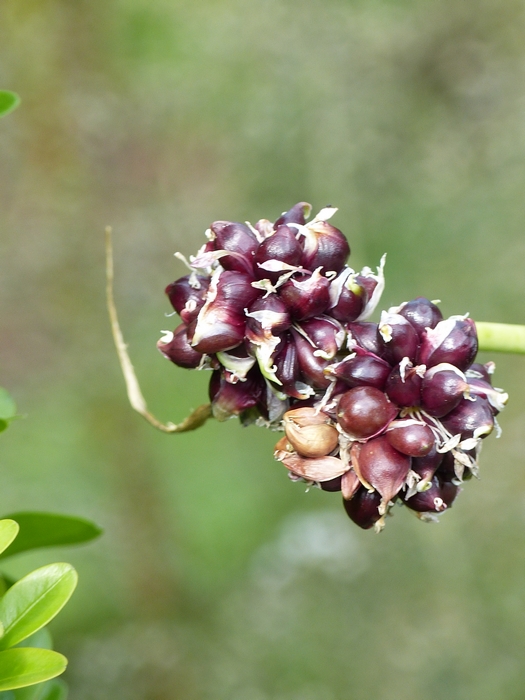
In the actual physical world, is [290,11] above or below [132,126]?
above

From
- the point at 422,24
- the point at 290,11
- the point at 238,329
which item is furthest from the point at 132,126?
the point at 238,329

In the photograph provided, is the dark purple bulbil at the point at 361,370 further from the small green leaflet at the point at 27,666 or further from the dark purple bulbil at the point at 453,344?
the small green leaflet at the point at 27,666

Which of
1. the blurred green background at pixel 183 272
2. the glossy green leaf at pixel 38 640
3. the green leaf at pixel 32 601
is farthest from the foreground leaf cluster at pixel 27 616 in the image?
the blurred green background at pixel 183 272

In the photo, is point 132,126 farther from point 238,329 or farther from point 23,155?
point 238,329

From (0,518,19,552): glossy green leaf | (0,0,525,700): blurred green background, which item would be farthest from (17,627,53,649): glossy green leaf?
(0,0,525,700): blurred green background

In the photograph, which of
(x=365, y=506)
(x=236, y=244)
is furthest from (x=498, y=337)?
(x=236, y=244)
